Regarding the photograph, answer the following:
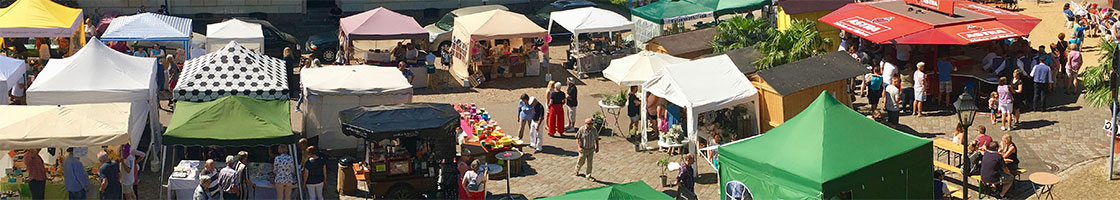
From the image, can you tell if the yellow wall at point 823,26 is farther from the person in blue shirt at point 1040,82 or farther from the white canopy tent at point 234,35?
the white canopy tent at point 234,35

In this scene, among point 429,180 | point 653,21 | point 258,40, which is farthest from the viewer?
point 653,21

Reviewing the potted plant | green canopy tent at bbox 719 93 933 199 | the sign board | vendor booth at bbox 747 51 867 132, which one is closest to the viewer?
green canopy tent at bbox 719 93 933 199

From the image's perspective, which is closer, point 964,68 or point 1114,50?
point 1114,50

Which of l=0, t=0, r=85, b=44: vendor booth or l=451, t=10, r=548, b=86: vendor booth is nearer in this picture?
l=0, t=0, r=85, b=44: vendor booth

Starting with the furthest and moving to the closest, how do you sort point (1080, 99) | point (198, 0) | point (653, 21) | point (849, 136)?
point (198, 0)
point (653, 21)
point (1080, 99)
point (849, 136)

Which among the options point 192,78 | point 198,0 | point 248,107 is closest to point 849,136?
point 248,107

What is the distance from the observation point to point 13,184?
57.8 feet

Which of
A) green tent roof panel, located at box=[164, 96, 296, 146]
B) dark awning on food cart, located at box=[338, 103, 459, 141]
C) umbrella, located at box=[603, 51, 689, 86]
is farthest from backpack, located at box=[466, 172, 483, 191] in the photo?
umbrella, located at box=[603, 51, 689, 86]

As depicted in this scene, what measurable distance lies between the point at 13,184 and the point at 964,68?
1668 cm

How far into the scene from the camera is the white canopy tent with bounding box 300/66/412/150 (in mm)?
21344

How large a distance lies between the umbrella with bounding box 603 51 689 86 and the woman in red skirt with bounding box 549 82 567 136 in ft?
3.43

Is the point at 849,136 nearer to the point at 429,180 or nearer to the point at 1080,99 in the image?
the point at 429,180

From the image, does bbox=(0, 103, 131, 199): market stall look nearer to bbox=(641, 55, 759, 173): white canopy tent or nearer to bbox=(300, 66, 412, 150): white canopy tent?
bbox=(300, 66, 412, 150): white canopy tent

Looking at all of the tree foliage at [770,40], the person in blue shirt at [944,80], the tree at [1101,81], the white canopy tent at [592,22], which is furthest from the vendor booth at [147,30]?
the tree at [1101,81]
